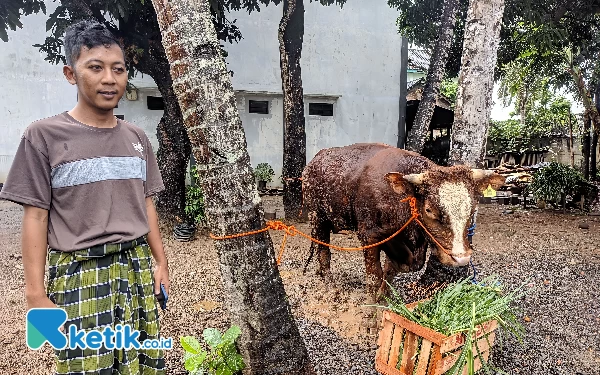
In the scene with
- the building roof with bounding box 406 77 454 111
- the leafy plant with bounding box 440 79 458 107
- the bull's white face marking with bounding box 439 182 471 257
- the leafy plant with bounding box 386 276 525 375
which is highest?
the leafy plant with bounding box 440 79 458 107

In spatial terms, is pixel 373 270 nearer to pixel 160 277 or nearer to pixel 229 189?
pixel 229 189

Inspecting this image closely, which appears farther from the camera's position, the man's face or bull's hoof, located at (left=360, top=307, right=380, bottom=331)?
bull's hoof, located at (left=360, top=307, right=380, bottom=331)

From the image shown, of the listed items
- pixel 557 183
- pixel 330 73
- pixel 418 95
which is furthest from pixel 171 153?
pixel 418 95

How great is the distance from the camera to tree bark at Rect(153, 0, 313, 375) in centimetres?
263

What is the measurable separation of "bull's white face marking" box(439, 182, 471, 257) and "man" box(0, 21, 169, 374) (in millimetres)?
2086

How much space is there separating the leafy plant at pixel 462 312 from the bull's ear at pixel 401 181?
0.82 metres

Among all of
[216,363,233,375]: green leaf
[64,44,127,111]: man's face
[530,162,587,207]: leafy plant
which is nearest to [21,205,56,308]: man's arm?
[64,44,127,111]: man's face

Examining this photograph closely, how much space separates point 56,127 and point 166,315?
3036 millimetres

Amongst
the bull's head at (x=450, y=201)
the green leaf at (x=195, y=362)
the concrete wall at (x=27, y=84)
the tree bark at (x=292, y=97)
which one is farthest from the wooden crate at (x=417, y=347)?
the concrete wall at (x=27, y=84)

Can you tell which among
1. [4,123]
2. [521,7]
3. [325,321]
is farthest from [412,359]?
[4,123]

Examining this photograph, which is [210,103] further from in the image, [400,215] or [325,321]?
[325,321]

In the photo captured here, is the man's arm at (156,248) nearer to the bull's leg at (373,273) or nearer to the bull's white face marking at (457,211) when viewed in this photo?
the bull's white face marking at (457,211)

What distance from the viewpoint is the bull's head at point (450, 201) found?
3.06 meters

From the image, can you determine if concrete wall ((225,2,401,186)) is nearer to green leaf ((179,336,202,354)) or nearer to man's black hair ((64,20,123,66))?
green leaf ((179,336,202,354))
